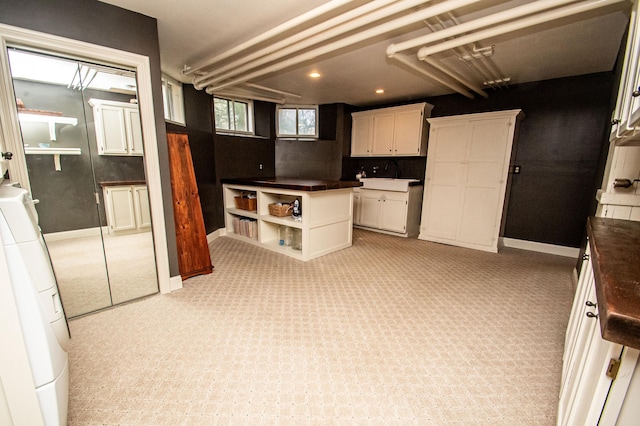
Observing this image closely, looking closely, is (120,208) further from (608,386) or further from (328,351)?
(608,386)

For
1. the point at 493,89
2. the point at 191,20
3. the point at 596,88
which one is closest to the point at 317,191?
the point at 191,20

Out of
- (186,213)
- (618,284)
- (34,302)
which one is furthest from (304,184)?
(618,284)

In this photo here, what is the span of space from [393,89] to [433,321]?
3.59m

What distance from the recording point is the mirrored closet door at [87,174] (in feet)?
6.32

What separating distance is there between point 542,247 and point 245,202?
185 inches

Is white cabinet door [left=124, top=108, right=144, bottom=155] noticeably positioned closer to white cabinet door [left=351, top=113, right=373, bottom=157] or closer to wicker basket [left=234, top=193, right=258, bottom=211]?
wicker basket [left=234, top=193, right=258, bottom=211]

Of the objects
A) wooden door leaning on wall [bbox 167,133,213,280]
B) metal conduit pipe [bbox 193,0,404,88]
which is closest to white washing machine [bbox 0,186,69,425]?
wooden door leaning on wall [bbox 167,133,213,280]

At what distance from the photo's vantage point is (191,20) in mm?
2268

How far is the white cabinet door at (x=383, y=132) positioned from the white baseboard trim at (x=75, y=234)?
4347 mm

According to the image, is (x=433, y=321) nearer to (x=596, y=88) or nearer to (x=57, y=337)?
(x=57, y=337)

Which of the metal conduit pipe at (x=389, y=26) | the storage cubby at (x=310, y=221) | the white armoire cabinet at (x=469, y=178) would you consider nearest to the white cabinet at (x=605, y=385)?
the metal conduit pipe at (x=389, y=26)

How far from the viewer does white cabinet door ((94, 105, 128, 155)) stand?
85.8 inches

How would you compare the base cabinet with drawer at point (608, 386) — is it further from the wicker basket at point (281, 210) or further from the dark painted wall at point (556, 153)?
the dark painted wall at point (556, 153)

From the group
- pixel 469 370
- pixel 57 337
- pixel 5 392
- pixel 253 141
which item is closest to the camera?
pixel 5 392
